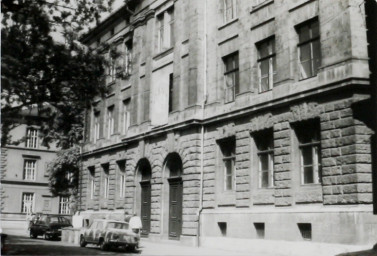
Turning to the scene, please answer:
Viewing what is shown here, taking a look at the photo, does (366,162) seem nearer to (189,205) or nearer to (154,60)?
(189,205)

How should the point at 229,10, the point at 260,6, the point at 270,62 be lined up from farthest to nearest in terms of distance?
the point at 229,10 → the point at 260,6 → the point at 270,62

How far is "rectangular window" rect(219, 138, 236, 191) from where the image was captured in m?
22.6

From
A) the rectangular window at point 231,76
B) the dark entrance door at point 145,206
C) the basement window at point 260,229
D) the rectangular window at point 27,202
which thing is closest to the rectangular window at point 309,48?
the rectangular window at point 231,76

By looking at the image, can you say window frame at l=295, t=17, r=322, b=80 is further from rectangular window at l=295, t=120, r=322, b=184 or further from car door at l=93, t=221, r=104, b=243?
car door at l=93, t=221, r=104, b=243

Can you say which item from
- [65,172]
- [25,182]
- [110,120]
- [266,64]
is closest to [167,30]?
[266,64]

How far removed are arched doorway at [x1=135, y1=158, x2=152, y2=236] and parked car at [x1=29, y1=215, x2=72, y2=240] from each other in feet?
16.2

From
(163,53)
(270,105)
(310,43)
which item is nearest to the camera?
(310,43)

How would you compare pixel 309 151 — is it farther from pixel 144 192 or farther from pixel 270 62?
pixel 144 192

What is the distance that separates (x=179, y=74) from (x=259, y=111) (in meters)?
7.07

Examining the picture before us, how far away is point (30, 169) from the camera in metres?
56.3

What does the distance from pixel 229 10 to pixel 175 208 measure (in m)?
10.7

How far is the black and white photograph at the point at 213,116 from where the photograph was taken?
13.8 metres

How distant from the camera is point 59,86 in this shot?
47.8 feet

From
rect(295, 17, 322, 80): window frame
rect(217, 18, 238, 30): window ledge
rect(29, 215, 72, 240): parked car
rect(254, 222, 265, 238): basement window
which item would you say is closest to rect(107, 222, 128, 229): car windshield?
rect(254, 222, 265, 238): basement window
